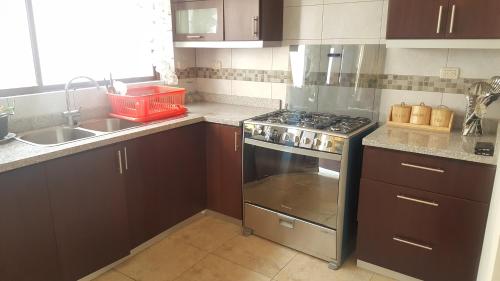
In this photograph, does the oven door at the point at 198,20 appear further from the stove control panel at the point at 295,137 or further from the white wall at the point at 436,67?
the white wall at the point at 436,67

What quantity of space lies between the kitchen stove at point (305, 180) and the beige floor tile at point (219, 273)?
366mm

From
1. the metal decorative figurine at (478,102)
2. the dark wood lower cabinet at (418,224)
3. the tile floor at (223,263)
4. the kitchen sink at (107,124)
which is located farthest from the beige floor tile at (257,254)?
the metal decorative figurine at (478,102)

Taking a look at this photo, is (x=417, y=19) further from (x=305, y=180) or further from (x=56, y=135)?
(x=56, y=135)

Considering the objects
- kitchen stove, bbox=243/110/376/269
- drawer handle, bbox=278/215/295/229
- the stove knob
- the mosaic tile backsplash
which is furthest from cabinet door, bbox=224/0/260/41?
drawer handle, bbox=278/215/295/229

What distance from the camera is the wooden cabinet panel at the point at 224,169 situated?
2.60 meters

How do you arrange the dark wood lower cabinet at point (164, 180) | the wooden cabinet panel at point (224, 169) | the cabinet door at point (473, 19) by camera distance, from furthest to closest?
1. the wooden cabinet panel at point (224, 169)
2. the dark wood lower cabinet at point (164, 180)
3. the cabinet door at point (473, 19)

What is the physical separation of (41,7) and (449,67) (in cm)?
260

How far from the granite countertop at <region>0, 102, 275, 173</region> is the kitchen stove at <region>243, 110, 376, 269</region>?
0.98 feet

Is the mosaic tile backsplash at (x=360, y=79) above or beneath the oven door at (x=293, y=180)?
above

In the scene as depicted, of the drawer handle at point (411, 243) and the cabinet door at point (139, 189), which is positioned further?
the cabinet door at point (139, 189)

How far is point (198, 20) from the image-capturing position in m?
2.88

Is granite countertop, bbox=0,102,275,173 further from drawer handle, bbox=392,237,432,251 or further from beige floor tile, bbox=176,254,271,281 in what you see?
drawer handle, bbox=392,237,432,251

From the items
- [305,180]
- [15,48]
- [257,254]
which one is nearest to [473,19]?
[305,180]

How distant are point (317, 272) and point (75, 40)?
89.3 inches
